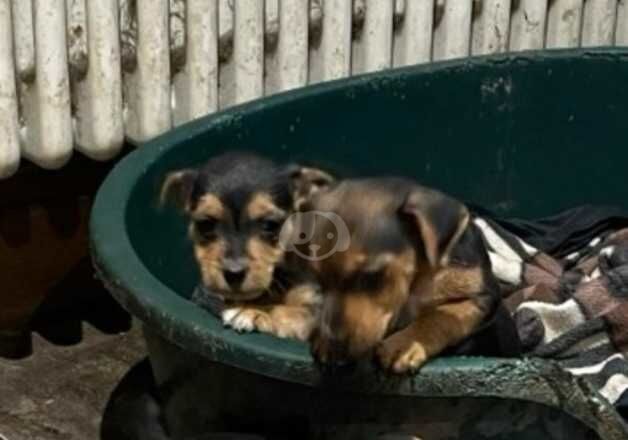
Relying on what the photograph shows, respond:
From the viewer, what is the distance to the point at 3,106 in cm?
253

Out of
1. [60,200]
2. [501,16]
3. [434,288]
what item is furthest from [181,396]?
[501,16]

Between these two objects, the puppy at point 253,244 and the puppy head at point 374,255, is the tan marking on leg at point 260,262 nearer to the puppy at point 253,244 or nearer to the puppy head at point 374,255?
the puppy at point 253,244

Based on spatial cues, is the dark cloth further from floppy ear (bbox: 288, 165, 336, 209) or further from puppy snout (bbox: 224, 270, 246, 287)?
puppy snout (bbox: 224, 270, 246, 287)

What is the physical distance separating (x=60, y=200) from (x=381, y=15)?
63 centimetres

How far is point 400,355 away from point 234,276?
25 centimetres

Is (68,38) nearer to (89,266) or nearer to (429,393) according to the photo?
(89,266)

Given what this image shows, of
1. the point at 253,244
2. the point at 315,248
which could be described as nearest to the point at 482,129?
the point at 253,244

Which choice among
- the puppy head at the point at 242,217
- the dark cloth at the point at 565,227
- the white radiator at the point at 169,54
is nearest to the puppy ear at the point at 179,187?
the puppy head at the point at 242,217

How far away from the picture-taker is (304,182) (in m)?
2.00

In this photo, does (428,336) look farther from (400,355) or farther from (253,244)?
(253,244)

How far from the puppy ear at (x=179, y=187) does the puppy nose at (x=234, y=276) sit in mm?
150

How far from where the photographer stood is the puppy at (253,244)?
6.28ft

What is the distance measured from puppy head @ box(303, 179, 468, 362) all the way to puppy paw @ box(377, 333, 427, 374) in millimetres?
20

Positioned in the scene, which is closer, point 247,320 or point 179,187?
point 247,320
